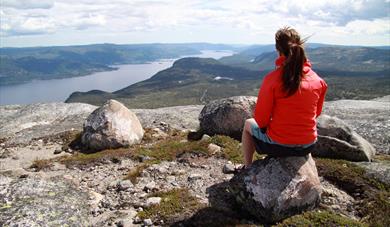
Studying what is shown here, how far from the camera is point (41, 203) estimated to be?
474 inches

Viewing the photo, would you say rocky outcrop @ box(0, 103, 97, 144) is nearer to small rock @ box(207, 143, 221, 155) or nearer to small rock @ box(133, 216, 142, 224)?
small rock @ box(207, 143, 221, 155)

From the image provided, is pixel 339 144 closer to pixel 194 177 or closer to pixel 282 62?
pixel 194 177

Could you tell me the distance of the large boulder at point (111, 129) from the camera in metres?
20.7

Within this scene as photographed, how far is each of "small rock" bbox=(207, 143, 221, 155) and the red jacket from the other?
6528mm

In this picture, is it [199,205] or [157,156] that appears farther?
[157,156]

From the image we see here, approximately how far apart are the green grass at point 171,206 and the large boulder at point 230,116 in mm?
8355

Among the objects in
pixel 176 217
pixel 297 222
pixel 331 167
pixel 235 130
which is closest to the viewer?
pixel 297 222

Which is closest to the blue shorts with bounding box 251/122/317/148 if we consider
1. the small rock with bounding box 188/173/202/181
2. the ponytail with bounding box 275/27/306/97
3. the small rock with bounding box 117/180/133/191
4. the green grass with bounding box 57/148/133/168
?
the ponytail with bounding box 275/27/306/97

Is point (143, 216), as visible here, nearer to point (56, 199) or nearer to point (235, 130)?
point (56, 199)

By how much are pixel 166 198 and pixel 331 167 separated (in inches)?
265

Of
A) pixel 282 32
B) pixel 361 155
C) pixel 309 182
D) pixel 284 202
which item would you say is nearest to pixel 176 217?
pixel 284 202

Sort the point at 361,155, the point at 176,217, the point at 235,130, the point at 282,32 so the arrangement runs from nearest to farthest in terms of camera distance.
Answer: the point at 282,32 → the point at 176,217 → the point at 361,155 → the point at 235,130

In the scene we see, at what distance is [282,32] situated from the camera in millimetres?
9414

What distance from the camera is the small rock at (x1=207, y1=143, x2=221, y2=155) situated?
55.9 feet
